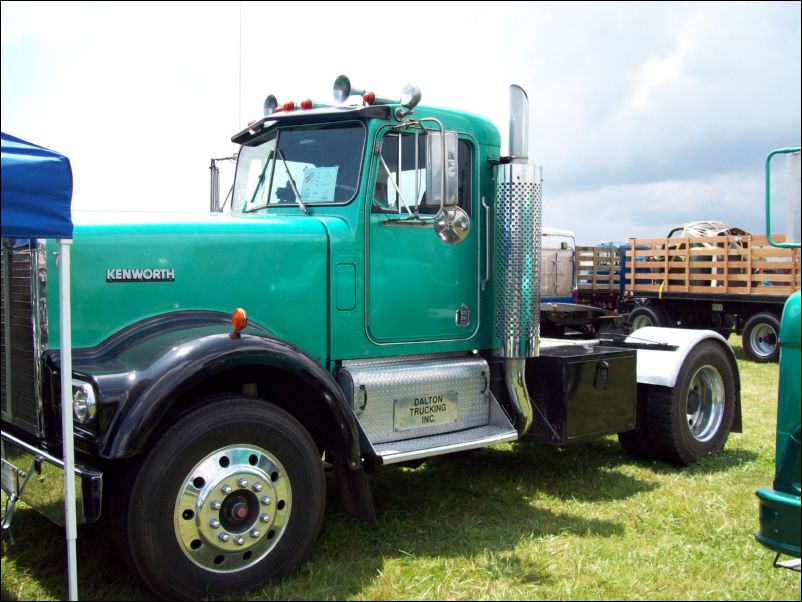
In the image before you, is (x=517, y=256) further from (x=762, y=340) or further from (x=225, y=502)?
(x=762, y=340)

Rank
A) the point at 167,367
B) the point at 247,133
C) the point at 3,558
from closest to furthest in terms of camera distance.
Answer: the point at 167,367
the point at 3,558
the point at 247,133

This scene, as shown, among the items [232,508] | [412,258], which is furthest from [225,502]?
[412,258]

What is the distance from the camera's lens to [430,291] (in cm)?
489

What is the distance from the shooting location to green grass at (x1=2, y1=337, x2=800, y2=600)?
3736 mm

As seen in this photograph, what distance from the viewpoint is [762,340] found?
13617 mm

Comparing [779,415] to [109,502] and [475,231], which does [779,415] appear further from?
[109,502]

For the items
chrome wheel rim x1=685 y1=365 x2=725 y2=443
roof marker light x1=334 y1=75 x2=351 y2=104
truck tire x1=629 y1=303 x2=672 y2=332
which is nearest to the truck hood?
roof marker light x1=334 y1=75 x2=351 y2=104

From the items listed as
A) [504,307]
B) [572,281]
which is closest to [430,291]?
[504,307]

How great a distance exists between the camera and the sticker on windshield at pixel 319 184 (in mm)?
4676

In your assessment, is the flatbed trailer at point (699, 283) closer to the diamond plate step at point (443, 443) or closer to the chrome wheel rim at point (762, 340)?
the chrome wheel rim at point (762, 340)

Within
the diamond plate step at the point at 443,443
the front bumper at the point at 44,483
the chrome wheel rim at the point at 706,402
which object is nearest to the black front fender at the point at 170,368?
the front bumper at the point at 44,483

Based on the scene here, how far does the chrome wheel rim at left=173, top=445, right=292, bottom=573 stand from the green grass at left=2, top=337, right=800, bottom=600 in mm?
235

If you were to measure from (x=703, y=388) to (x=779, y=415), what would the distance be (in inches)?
121

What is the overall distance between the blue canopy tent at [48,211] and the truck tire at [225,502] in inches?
11.4
